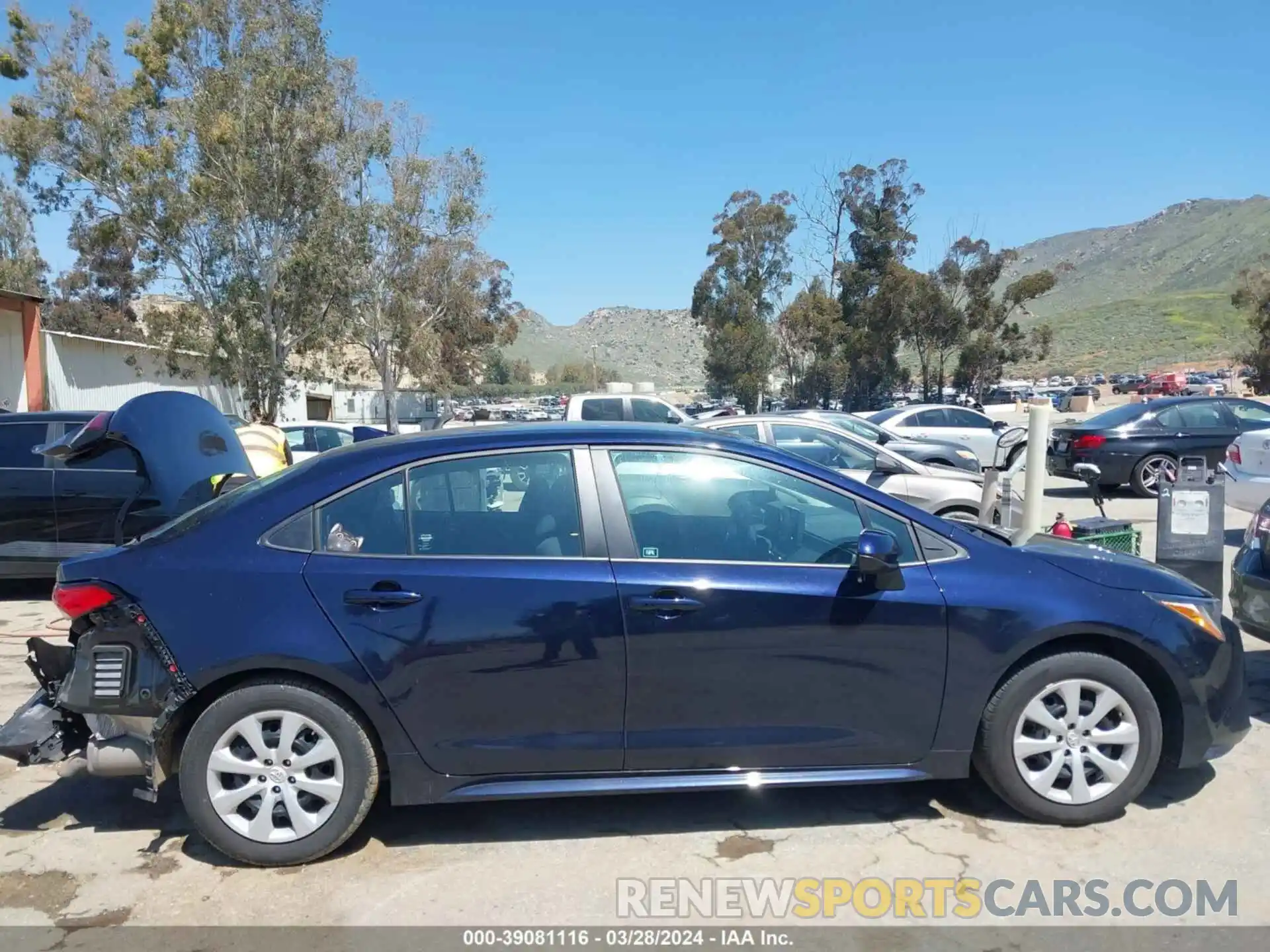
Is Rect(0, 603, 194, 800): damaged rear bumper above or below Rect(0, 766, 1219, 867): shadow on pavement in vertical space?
above

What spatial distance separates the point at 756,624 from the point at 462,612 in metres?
1.11

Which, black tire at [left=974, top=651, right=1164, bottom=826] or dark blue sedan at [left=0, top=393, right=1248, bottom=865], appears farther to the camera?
black tire at [left=974, top=651, right=1164, bottom=826]

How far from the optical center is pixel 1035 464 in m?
6.76

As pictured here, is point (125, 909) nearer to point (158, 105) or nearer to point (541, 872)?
point (541, 872)

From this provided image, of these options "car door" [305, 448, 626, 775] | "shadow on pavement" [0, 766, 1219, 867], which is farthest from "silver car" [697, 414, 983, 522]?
"car door" [305, 448, 626, 775]

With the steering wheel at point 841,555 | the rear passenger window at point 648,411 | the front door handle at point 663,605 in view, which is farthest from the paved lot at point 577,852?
the rear passenger window at point 648,411

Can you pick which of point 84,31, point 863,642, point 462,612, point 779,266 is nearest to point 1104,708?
point 863,642

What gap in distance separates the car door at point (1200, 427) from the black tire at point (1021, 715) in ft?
37.8

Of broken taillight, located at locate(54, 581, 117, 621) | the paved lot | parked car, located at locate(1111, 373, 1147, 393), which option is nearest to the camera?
the paved lot

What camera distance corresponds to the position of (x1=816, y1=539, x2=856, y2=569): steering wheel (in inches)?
151

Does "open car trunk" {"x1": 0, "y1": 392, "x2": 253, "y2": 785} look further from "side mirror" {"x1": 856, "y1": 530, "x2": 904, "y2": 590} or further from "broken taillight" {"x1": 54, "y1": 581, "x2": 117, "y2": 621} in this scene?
"side mirror" {"x1": 856, "y1": 530, "x2": 904, "y2": 590}

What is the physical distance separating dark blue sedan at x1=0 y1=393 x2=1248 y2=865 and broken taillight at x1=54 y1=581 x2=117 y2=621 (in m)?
0.01

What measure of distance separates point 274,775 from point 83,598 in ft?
3.31
